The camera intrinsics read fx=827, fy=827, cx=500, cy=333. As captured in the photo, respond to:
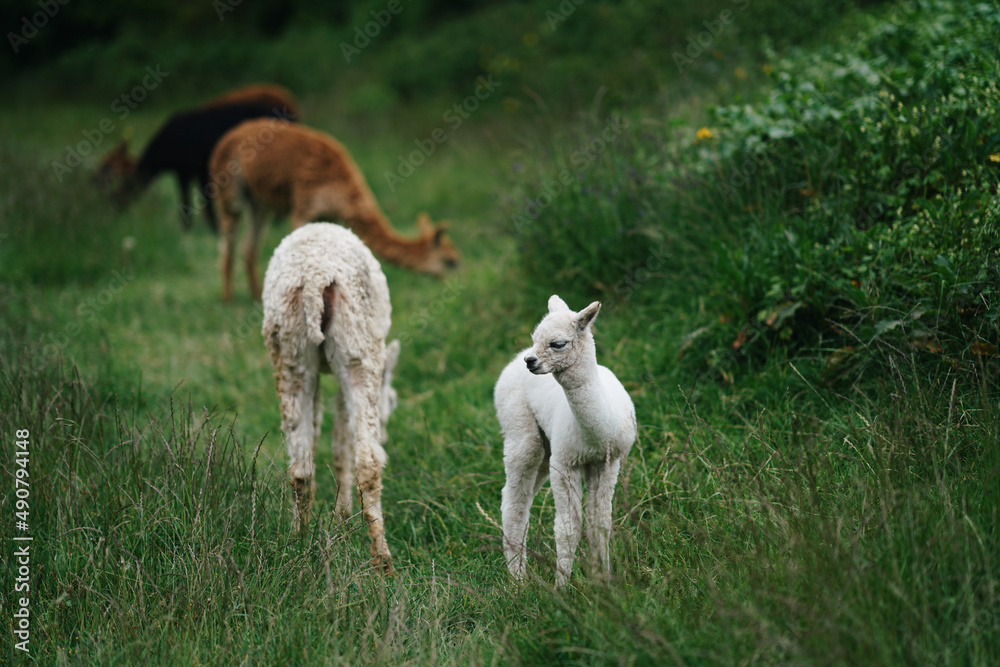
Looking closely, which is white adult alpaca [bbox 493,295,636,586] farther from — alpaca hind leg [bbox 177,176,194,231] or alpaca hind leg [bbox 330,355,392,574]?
alpaca hind leg [bbox 177,176,194,231]

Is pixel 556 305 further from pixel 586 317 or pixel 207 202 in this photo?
pixel 207 202

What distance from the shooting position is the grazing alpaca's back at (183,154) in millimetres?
10422

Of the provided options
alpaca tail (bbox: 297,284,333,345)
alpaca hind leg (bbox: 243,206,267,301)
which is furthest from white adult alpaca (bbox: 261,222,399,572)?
alpaca hind leg (bbox: 243,206,267,301)

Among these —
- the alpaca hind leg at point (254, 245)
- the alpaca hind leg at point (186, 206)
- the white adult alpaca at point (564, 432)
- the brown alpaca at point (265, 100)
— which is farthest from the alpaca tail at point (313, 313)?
the brown alpaca at point (265, 100)

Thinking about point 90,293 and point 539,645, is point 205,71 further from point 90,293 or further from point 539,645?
point 539,645

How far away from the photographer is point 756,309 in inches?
169

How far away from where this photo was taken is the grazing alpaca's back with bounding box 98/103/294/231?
10422 mm

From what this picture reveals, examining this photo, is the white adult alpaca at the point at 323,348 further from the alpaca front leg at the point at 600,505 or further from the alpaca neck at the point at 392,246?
the alpaca neck at the point at 392,246

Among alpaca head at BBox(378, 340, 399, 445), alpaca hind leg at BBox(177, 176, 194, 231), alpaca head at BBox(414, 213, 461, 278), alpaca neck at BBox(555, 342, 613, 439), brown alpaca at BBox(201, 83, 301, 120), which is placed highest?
alpaca neck at BBox(555, 342, 613, 439)

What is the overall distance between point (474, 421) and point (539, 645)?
2202 millimetres

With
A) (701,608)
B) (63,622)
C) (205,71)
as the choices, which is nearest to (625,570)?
(701,608)

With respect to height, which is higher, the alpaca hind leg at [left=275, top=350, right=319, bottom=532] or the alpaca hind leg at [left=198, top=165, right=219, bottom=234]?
the alpaca hind leg at [left=275, top=350, right=319, bottom=532]

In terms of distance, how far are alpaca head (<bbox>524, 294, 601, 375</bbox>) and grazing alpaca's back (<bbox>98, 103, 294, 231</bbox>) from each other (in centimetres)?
862

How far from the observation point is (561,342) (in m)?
2.67
